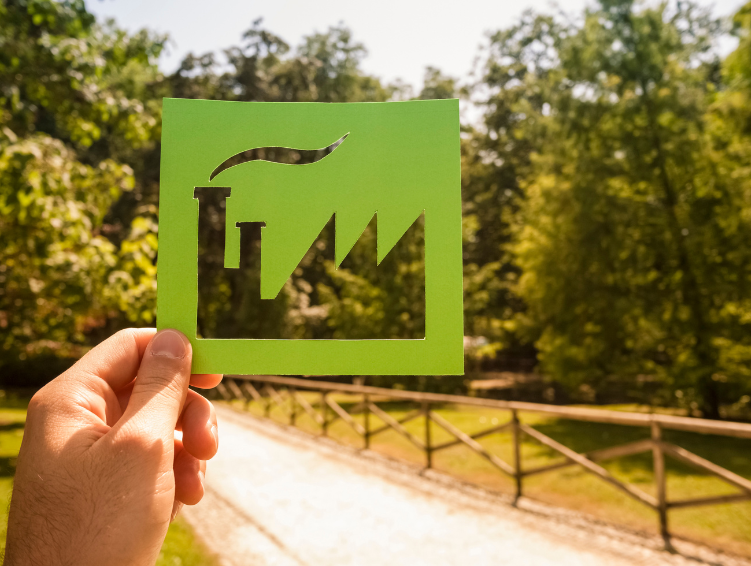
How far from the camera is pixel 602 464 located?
29.9 ft

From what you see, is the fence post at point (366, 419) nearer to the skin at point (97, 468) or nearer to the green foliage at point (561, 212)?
the green foliage at point (561, 212)

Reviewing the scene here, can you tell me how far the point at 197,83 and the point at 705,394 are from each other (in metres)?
20.1

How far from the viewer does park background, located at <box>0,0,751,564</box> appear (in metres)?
5.11

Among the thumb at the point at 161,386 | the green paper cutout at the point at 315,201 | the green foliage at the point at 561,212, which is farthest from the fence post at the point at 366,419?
the thumb at the point at 161,386

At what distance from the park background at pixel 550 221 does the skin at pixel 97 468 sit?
10.6ft

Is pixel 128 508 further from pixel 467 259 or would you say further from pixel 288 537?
pixel 467 259

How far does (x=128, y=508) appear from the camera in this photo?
1334 mm

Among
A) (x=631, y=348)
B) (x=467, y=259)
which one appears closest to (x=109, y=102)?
(x=631, y=348)

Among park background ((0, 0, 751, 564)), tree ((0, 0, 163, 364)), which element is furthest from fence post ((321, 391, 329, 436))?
tree ((0, 0, 163, 364))

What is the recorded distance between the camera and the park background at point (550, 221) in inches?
201

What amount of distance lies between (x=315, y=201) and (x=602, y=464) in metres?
9.25

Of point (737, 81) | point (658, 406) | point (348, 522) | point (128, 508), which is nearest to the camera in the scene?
point (128, 508)

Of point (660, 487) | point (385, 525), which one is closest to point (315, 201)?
point (385, 525)

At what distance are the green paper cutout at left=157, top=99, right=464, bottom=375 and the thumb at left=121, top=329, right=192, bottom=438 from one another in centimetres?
6
